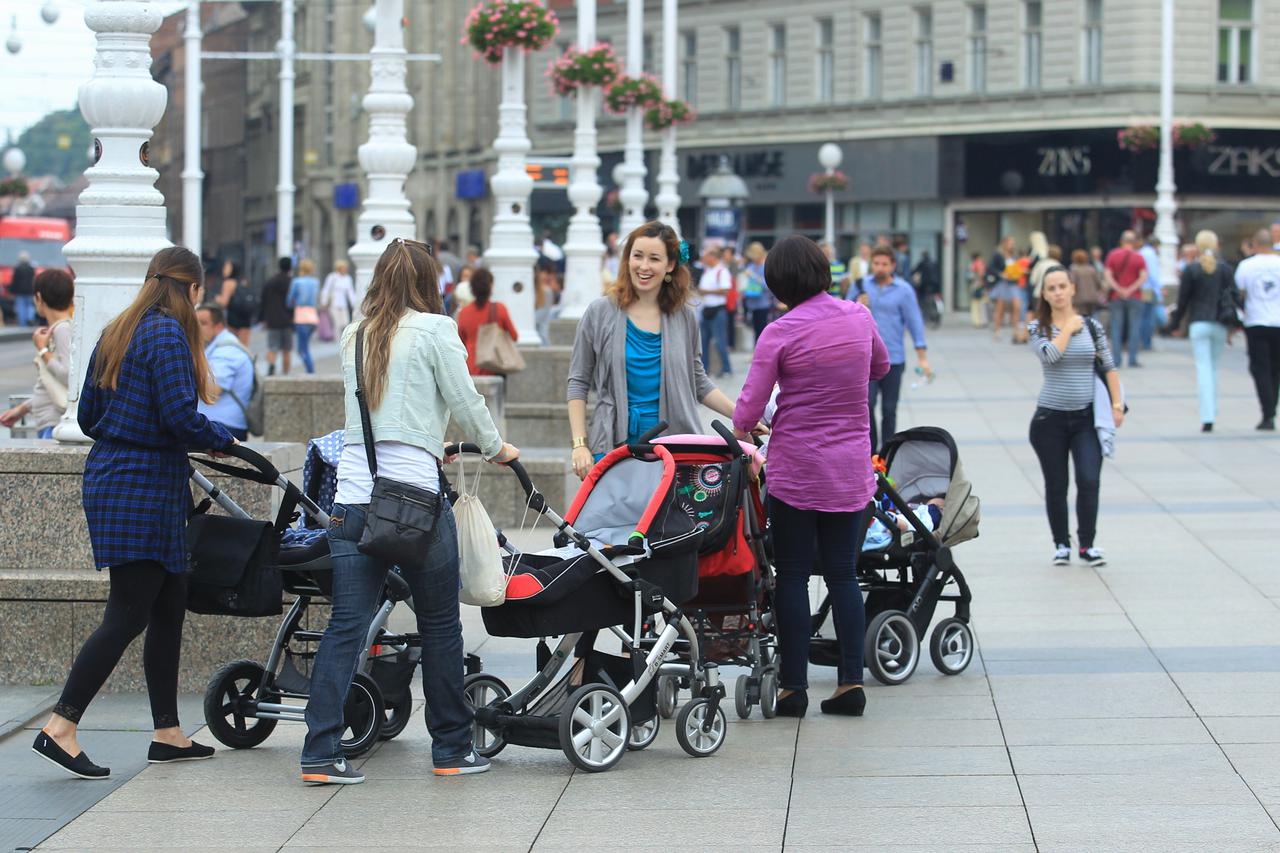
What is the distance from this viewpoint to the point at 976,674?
28.3ft

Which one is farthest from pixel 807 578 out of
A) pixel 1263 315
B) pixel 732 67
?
pixel 732 67

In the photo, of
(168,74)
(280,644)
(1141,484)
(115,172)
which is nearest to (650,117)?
(1141,484)

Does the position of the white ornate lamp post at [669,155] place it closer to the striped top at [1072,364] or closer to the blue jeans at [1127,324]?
the blue jeans at [1127,324]

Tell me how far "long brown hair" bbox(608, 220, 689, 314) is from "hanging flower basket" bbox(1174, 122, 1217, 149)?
126 ft

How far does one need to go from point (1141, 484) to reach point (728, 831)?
32.8ft

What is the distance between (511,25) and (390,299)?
15.8 metres

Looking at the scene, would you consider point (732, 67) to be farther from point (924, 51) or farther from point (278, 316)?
point (278, 316)

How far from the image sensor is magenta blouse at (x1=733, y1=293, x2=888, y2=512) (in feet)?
24.8

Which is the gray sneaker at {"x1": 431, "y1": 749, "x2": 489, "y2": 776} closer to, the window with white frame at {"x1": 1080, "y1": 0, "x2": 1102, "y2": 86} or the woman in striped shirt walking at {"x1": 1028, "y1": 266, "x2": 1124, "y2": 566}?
the woman in striped shirt walking at {"x1": 1028, "y1": 266, "x2": 1124, "y2": 566}

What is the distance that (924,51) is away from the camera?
5228 cm

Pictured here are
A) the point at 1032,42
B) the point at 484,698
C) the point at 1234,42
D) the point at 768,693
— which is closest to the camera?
the point at 484,698

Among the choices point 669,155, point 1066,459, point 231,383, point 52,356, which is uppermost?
point 669,155

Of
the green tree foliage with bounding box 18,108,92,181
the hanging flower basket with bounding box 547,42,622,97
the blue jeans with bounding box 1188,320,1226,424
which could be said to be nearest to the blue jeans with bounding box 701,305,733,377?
the hanging flower basket with bounding box 547,42,622,97

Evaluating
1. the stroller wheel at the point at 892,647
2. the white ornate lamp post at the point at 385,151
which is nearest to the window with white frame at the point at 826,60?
the white ornate lamp post at the point at 385,151
